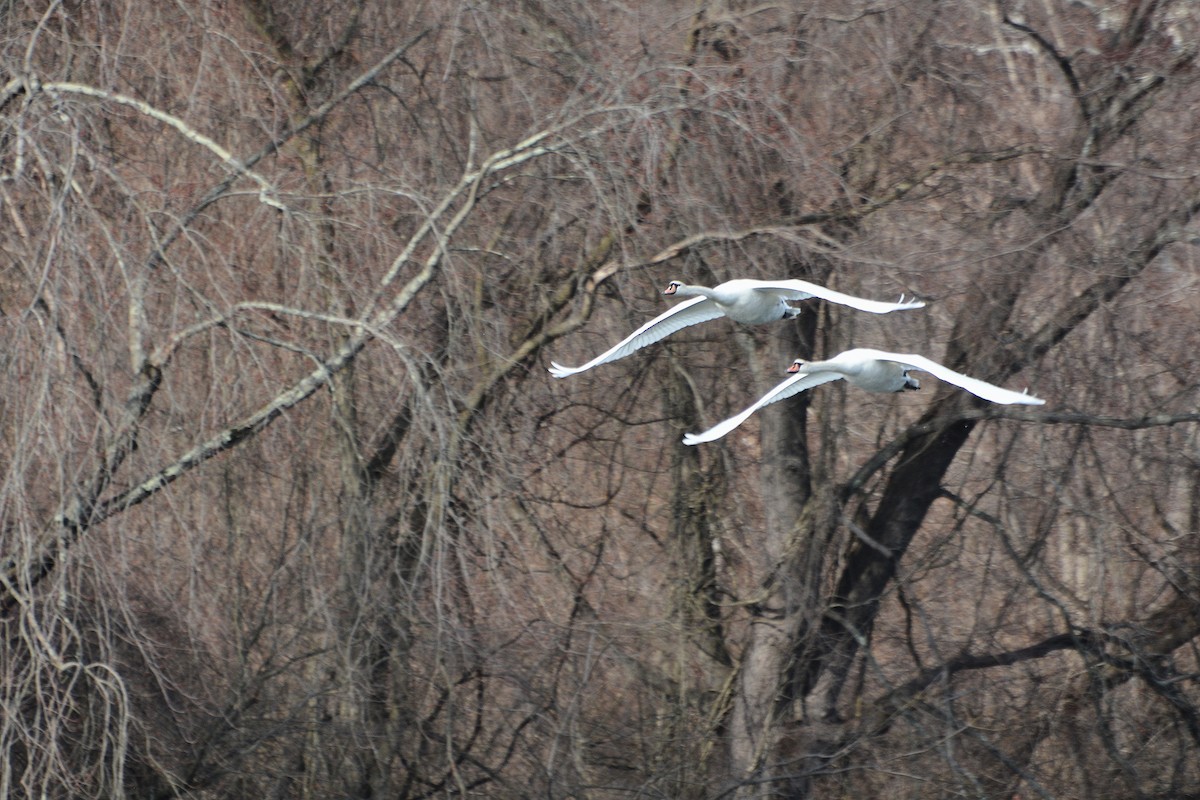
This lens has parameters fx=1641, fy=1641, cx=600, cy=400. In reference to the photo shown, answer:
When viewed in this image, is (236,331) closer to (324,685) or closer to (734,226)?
(324,685)

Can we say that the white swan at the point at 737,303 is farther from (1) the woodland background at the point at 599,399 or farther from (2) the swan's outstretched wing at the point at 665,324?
(1) the woodland background at the point at 599,399

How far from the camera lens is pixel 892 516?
20.7 ft

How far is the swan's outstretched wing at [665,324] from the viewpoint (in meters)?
4.98

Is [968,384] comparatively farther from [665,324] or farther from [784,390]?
[665,324]

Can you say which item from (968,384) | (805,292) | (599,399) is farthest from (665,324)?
(968,384)

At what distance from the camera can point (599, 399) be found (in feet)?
20.0

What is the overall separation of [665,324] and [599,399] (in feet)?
2.87

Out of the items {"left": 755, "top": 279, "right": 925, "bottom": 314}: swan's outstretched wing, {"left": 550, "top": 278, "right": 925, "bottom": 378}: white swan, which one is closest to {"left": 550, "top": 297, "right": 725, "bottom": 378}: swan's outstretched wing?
{"left": 550, "top": 278, "right": 925, "bottom": 378}: white swan

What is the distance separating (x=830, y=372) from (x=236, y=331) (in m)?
1.79

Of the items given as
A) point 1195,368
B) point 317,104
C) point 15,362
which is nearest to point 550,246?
point 317,104

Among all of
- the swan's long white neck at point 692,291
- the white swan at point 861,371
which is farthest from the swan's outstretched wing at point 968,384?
the swan's long white neck at point 692,291

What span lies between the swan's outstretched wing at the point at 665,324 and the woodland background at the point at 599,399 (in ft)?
1.09

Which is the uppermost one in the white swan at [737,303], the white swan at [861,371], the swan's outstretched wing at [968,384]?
the white swan at [737,303]

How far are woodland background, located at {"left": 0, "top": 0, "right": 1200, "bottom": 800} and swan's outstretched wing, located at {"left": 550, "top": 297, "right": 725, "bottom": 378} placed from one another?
1.09ft
